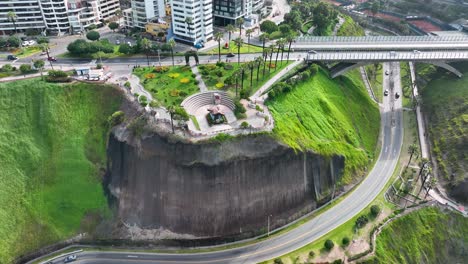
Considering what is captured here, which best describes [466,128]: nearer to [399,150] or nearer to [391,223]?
[399,150]

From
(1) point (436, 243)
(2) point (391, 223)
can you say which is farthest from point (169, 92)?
(1) point (436, 243)

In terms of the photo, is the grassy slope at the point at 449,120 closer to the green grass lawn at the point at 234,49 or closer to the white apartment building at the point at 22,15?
the green grass lawn at the point at 234,49

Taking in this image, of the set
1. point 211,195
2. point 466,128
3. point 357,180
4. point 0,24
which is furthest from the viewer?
point 0,24

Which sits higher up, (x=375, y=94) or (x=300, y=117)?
(x=300, y=117)

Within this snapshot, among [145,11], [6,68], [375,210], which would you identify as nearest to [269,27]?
[145,11]

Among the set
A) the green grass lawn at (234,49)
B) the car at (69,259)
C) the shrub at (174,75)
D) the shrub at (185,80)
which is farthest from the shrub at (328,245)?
the green grass lawn at (234,49)

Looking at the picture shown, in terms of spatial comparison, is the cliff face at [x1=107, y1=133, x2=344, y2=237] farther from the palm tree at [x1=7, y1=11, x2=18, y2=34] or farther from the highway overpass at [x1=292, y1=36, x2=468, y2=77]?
the palm tree at [x1=7, y1=11, x2=18, y2=34]

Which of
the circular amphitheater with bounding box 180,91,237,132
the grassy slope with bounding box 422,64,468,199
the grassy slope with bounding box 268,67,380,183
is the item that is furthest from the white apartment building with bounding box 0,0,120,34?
the grassy slope with bounding box 422,64,468,199
